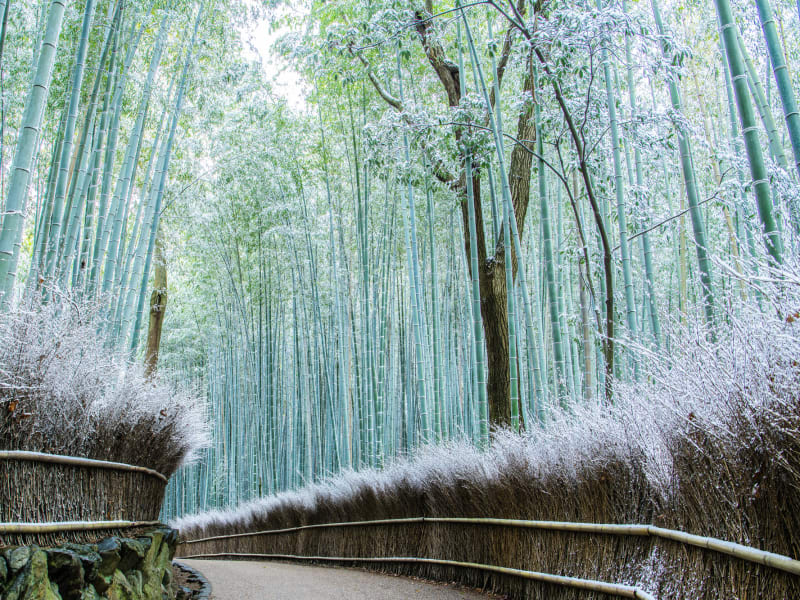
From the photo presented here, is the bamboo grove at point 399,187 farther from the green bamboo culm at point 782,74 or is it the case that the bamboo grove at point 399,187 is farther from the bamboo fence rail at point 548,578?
the bamboo fence rail at point 548,578

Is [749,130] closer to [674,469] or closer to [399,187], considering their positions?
[674,469]

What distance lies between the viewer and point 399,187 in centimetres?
681

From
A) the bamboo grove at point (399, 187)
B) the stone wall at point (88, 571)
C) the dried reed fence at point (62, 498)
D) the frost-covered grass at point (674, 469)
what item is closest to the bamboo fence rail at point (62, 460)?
the dried reed fence at point (62, 498)

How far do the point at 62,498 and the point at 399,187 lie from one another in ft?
16.7

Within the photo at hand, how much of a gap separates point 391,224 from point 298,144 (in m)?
1.56

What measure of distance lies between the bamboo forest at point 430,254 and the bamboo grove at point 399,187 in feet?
0.13

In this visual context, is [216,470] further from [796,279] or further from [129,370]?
[796,279]

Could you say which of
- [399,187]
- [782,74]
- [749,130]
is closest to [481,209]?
[399,187]

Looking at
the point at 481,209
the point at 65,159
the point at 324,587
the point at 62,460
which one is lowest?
the point at 324,587

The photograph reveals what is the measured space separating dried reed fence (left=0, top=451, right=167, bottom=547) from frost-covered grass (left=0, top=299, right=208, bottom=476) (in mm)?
68

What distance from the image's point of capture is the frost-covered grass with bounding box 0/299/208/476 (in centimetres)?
204

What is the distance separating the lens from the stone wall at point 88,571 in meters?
1.65

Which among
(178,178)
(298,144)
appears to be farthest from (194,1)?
(178,178)

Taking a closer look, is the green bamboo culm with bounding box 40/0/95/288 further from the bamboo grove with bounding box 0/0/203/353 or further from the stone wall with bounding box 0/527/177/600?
the stone wall with bounding box 0/527/177/600
